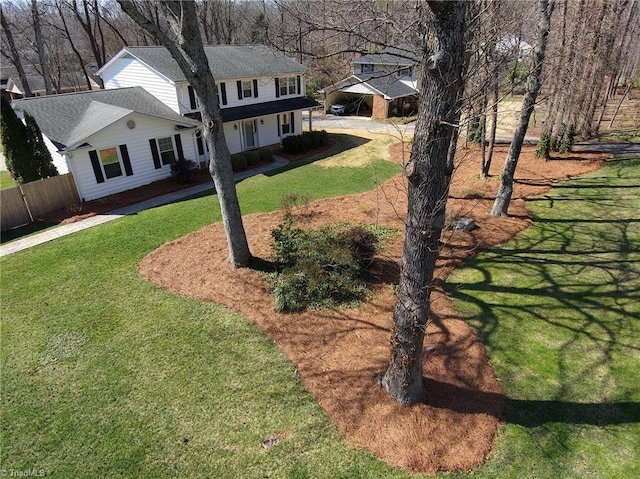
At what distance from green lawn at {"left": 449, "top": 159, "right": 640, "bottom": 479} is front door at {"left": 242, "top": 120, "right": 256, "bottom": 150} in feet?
56.4

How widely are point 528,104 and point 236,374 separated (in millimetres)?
11032

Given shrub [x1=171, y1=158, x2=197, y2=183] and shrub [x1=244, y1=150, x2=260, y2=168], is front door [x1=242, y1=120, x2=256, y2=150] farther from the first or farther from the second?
shrub [x1=171, y1=158, x2=197, y2=183]

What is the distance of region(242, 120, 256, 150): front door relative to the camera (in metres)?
23.7

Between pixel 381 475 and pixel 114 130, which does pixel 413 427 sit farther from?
pixel 114 130

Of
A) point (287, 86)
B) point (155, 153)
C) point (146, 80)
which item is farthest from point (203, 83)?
point (287, 86)

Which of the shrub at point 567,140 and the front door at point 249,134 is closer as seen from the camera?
the shrub at point 567,140

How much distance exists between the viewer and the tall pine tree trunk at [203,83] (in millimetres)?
7230

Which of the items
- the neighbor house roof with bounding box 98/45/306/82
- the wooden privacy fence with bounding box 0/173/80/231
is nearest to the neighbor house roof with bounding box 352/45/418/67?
the neighbor house roof with bounding box 98/45/306/82

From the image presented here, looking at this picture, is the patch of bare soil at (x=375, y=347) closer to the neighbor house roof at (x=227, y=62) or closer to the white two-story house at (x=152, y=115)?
the white two-story house at (x=152, y=115)

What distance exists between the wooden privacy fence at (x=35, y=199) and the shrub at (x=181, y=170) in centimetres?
425

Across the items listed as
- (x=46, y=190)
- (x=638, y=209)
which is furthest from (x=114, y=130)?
(x=638, y=209)

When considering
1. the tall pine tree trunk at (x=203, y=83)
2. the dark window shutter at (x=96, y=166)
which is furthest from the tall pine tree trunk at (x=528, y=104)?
the dark window shutter at (x=96, y=166)

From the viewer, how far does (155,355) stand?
23.2 ft

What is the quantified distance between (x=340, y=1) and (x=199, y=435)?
768 cm
